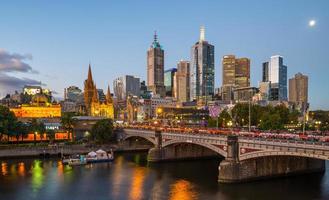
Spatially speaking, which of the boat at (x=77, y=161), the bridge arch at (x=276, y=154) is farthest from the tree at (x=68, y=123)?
the bridge arch at (x=276, y=154)

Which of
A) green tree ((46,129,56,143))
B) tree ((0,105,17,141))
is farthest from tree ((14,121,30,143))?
green tree ((46,129,56,143))

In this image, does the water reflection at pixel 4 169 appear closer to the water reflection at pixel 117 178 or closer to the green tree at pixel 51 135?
the water reflection at pixel 117 178

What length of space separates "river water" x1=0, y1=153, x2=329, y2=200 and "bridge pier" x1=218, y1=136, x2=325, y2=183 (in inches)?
69.6

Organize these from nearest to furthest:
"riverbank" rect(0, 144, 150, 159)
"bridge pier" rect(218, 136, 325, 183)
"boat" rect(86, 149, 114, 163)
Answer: "bridge pier" rect(218, 136, 325, 183) < "boat" rect(86, 149, 114, 163) < "riverbank" rect(0, 144, 150, 159)

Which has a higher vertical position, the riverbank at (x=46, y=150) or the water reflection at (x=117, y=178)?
the riverbank at (x=46, y=150)

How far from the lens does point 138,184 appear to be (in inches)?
2936

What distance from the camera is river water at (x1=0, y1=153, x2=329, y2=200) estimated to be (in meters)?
64.5

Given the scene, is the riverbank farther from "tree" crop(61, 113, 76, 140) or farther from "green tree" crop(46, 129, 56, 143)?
"tree" crop(61, 113, 76, 140)

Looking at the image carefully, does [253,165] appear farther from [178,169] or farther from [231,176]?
[178,169]

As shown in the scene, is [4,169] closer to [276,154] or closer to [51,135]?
[51,135]

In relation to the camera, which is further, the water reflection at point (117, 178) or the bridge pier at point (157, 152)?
the bridge pier at point (157, 152)

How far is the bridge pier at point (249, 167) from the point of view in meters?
71.6

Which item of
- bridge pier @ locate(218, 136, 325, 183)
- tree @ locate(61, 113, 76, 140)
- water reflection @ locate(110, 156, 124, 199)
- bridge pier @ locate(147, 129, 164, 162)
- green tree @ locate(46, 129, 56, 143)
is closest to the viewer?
water reflection @ locate(110, 156, 124, 199)

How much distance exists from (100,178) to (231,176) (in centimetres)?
2934
